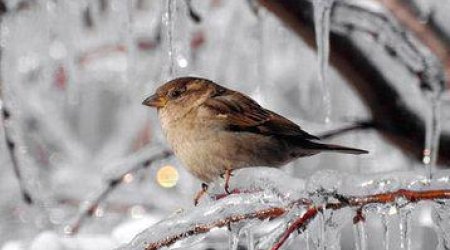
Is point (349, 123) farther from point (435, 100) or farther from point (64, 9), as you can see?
point (64, 9)

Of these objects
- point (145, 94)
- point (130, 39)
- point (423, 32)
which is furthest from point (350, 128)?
point (145, 94)

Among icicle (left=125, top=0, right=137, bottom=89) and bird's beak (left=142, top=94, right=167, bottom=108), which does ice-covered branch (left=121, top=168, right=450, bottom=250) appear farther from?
icicle (left=125, top=0, right=137, bottom=89)

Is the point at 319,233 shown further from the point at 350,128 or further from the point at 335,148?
the point at 350,128

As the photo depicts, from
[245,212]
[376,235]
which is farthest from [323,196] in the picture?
[376,235]

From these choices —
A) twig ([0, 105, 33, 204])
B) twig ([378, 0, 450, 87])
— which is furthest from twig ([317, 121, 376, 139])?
twig ([0, 105, 33, 204])

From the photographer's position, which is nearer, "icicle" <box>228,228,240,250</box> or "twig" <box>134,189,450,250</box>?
"twig" <box>134,189,450,250</box>

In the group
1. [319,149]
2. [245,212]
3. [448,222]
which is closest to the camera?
[448,222]
